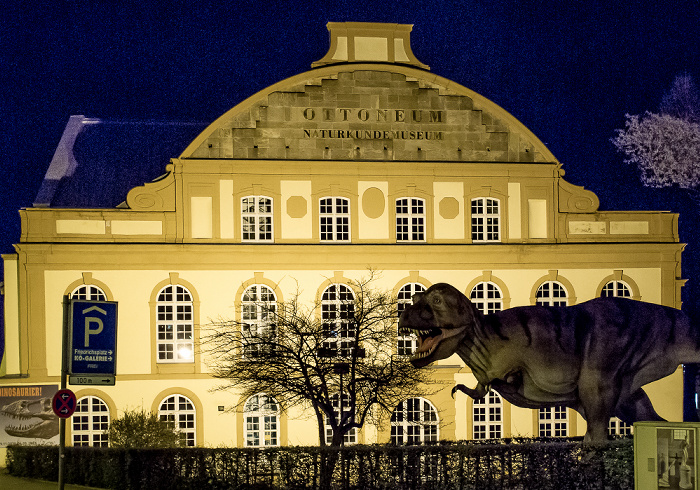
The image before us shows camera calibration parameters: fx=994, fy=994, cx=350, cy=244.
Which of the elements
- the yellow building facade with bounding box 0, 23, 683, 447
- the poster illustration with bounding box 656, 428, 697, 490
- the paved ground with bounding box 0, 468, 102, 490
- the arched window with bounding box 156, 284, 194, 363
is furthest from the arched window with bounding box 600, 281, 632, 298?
the paved ground with bounding box 0, 468, 102, 490

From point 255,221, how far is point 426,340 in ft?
55.0

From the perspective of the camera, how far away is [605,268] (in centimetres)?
3359

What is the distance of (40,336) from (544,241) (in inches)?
658

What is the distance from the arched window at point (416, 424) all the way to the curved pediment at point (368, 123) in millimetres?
8095

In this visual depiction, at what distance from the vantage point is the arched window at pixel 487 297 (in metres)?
33.1

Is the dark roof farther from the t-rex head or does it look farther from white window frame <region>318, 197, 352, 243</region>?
the t-rex head

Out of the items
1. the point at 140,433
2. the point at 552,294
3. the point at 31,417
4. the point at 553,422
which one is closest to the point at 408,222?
the point at 552,294

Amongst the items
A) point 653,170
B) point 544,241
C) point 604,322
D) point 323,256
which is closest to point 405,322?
point 604,322

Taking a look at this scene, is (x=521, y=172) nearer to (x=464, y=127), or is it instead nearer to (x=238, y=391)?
(x=464, y=127)

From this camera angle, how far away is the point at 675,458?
16.0 m

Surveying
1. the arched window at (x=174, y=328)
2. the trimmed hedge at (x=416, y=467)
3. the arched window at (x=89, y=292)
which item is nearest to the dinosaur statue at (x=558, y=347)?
the trimmed hedge at (x=416, y=467)

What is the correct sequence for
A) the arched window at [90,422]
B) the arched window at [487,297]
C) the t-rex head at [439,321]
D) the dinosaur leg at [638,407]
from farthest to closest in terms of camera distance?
the arched window at [487,297] → the arched window at [90,422] → the dinosaur leg at [638,407] → the t-rex head at [439,321]

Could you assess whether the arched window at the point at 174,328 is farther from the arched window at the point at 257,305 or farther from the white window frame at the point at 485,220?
the white window frame at the point at 485,220

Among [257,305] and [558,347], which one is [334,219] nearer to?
[257,305]
